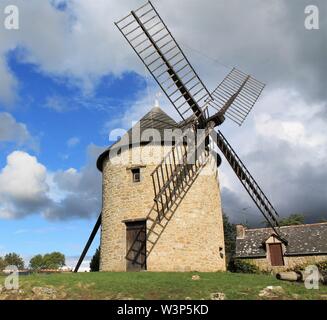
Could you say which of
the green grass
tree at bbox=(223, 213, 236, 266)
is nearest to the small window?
the green grass

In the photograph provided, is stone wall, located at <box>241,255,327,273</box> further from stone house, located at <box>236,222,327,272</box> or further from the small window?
the small window

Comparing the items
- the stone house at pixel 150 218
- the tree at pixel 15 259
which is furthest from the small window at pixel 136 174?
the tree at pixel 15 259

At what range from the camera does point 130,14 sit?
49.0 ft

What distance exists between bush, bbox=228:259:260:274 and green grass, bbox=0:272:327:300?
40.2 ft

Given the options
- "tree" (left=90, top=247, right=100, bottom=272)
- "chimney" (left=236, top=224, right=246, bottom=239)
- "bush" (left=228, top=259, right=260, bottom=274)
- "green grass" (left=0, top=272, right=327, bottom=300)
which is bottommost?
"green grass" (left=0, top=272, right=327, bottom=300)

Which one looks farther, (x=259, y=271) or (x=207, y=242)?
(x=259, y=271)

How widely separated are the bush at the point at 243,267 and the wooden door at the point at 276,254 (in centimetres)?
128

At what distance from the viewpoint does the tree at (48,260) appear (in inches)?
2757

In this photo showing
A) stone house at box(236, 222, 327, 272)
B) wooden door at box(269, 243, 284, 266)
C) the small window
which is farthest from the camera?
wooden door at box(269, 243, 284, 266)

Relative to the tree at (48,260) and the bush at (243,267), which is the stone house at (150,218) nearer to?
the bush at (243,267)

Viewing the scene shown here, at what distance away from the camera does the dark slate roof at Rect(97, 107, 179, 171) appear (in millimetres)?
16094

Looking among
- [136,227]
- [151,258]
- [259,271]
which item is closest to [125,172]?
[136,227]

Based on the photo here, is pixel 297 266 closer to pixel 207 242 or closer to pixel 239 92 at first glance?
pixel 207 242
